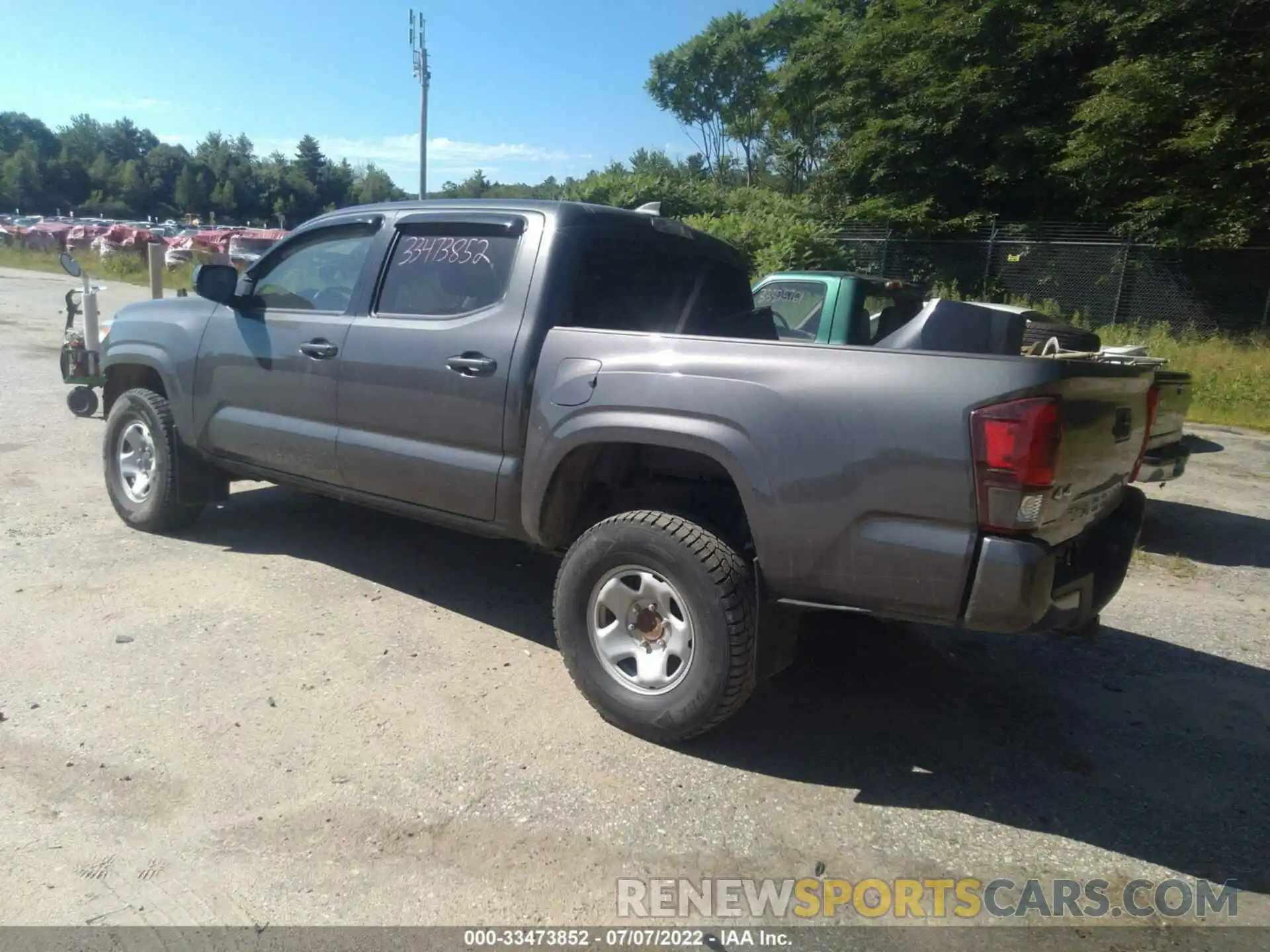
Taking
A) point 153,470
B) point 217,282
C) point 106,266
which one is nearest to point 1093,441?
point 217,282

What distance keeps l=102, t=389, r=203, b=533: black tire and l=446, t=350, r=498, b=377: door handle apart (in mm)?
2318

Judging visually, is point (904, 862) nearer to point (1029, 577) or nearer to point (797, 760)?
point (797, 760)

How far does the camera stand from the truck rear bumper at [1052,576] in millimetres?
2789

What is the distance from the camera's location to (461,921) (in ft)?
8.36

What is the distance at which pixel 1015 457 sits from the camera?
272 centimetres

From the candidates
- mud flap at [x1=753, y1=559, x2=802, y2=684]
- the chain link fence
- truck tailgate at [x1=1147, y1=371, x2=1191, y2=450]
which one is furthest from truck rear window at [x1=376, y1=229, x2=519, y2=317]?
the chain link fence

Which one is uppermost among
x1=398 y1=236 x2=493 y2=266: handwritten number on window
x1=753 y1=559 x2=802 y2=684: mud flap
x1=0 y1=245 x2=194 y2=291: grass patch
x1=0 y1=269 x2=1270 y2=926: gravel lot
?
x1=398 y1=236 x2=493 y2=266: handwritten number on window

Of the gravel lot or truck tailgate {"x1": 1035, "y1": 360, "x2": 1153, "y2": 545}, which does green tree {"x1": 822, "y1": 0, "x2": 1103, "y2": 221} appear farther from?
truck tailgate {"x1": 1035, "y1": 360, "x2": 1153, "y2": 545}

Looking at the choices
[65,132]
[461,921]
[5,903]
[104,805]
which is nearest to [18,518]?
[104,805]

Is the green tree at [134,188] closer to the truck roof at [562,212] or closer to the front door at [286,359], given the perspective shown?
the front door at [286,359]

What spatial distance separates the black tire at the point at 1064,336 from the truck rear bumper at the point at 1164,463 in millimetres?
1450

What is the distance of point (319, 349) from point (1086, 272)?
60.3 ft

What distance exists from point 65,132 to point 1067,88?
121 meters

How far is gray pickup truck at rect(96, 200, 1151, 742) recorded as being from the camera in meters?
2.86
